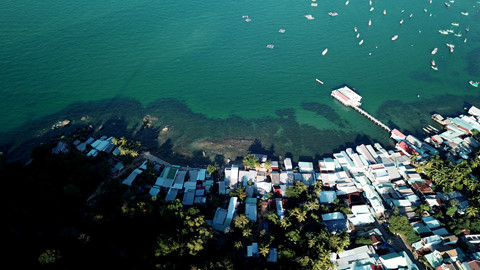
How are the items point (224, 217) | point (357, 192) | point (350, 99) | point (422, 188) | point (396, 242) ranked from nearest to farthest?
1. point (396, 242)
2. point (224, 217)
3. point (422, 188)
4. point (357, 192)
5. point (350, 99)

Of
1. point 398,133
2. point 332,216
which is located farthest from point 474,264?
point 398,133

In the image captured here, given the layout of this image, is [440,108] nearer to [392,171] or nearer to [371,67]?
[371,67]

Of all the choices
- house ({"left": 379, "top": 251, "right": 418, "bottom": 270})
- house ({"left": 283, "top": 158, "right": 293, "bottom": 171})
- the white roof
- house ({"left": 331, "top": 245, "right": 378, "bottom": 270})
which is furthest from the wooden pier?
house ({"left": 331, "top": 245, "right": 378, "bottom": 270})

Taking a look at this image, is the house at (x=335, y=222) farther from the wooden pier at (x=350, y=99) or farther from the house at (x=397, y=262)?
the wooden pier at (x=350, y=99)

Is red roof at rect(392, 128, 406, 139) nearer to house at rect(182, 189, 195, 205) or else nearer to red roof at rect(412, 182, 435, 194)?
red roof at rect(412, 182, 435, 194)

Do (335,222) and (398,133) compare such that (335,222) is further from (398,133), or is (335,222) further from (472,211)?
(398,133)

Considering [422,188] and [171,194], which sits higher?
[422,188]

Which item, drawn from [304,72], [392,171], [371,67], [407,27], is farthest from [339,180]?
[407,27]
